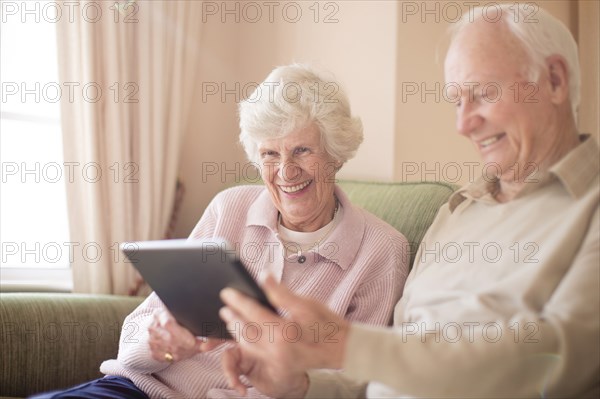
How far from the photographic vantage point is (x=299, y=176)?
6.05ft

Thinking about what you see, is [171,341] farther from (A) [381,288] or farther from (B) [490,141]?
(B) [490,141]

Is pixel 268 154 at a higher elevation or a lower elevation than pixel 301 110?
lower

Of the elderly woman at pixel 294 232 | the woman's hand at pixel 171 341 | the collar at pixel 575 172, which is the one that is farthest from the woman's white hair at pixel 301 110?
the collar at pixel 575 172

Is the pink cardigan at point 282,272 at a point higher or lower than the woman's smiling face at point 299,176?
lower

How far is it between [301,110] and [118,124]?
109cm

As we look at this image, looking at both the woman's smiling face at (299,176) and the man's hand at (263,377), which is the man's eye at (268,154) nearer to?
the woman's smiling face at (299,176)

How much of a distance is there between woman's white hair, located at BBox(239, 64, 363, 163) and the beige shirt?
598 millimetres

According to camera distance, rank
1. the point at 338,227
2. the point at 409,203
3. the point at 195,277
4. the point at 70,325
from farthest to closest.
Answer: the point at 70,325
the point at 409,203
the point at 338,227
the point at 195,277

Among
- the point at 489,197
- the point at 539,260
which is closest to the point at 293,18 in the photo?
the point at 489,197

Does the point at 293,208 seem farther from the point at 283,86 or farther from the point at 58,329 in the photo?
the point at 58,329

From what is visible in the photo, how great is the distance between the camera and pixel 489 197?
1376 millimetres

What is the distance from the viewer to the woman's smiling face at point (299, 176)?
6.04 ft

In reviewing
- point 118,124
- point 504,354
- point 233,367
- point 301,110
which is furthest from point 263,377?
point 118,124

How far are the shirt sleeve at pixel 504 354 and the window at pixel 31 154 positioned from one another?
1.90 metres
